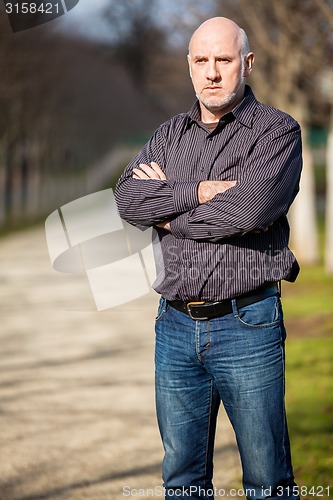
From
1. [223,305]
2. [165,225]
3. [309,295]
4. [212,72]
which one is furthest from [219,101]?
[309,295]

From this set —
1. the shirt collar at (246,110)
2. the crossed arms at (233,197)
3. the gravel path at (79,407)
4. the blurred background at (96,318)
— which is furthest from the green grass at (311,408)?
the shirt collar at (246,110)

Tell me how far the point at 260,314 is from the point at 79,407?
319cm

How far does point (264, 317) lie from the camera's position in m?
3.28

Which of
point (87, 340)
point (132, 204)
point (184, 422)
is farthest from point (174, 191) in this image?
point (87, 340)

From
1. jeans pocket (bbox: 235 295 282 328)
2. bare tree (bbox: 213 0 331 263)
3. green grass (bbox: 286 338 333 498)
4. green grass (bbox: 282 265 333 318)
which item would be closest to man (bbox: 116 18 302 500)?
jeans pocket (bbox: 235 295 282 328)

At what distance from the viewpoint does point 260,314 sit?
3.28m

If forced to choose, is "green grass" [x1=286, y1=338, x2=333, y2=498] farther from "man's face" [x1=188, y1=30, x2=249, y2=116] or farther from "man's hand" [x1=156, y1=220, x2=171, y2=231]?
"man's face" [x1=188, y1=30, x2=249, y2=116]

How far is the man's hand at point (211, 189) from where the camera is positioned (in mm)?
3355

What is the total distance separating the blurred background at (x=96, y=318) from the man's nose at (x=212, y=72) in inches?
87.4

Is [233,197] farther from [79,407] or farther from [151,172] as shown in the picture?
[79,407]

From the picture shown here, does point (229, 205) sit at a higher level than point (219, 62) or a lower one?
lower

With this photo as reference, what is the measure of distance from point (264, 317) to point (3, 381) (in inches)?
161

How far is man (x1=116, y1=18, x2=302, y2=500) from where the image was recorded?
326 centimetres

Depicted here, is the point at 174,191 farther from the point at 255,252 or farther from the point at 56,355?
the point at 56,355
